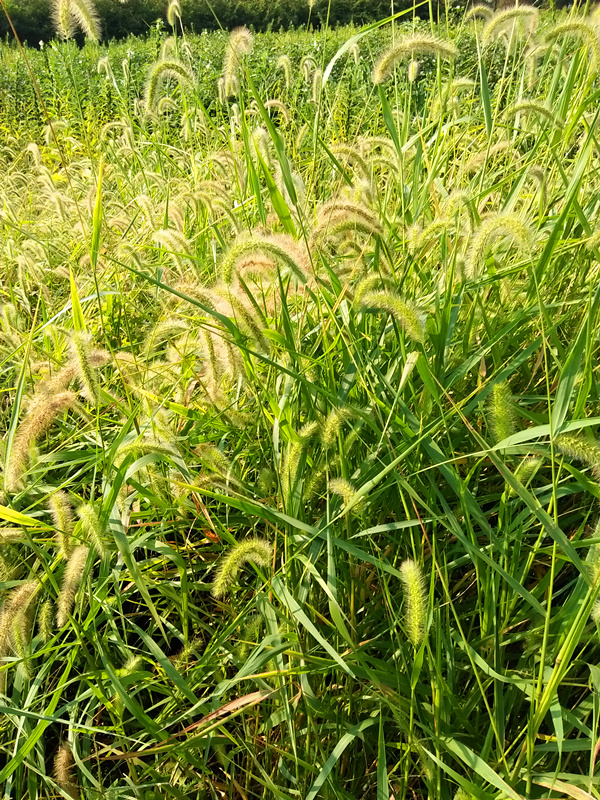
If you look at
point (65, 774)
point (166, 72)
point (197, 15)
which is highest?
point (197, 15)

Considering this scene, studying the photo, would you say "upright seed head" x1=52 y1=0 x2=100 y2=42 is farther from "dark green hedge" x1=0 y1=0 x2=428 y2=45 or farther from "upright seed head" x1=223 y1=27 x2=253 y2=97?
"dark green hedge" x1=0 y1=0 x2=428 y2=45

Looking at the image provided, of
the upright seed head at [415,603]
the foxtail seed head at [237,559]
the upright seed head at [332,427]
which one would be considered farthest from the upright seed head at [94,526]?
the upright seed head at [415,603]

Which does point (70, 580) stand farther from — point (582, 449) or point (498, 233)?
point (498, 233)

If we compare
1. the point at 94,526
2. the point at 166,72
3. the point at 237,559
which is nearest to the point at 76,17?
the point at 166,72

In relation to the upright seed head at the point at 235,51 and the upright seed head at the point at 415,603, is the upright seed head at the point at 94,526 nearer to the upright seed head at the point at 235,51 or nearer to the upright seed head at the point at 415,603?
the upright seed head at the point at 415,603

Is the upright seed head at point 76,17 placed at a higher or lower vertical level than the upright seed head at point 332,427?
higher

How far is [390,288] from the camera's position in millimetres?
1438

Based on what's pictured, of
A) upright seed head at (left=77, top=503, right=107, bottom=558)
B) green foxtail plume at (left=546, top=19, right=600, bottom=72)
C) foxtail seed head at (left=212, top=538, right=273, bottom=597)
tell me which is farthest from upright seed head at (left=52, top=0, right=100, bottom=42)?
foxtail seed head at (left=212, top=538, right=273, bottom=597)

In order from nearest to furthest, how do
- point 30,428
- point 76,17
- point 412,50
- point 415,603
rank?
point 415,603 < point 30,428 < point 412,50 < point 76,17

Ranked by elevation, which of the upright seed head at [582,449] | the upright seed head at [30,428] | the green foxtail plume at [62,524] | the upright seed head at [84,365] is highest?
the upright seed head at [84,365]

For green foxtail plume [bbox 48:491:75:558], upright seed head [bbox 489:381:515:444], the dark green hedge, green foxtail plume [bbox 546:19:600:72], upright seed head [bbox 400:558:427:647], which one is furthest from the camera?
the dark green hedge

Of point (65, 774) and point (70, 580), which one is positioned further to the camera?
point (65, 774)

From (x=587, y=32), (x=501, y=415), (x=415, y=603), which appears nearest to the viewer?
(x=415, y=603)

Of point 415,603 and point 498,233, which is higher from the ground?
point 498,233
